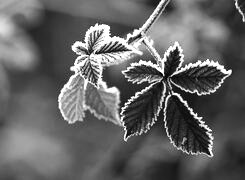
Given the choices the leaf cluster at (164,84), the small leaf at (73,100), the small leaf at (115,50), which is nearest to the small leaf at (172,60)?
the leaf cluster at (164,84)

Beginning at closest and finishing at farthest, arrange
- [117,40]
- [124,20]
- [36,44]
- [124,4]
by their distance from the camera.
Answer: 1. [117,40]
2. [124,4]
3. [124,20]
4. [36,44]

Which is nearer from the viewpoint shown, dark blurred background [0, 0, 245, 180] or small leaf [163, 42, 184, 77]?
small leaf [163, 42, 184, 77]

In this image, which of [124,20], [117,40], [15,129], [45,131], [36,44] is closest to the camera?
[117,40]

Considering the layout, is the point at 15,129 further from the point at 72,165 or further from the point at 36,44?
the point at 36,44

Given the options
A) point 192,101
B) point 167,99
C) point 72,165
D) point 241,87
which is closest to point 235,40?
point 241,87

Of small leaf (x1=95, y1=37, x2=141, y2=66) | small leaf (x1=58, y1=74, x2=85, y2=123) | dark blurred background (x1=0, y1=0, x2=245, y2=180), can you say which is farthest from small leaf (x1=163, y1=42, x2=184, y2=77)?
dark blurred background (x1=0, y1=0, x2=245, y2=180)

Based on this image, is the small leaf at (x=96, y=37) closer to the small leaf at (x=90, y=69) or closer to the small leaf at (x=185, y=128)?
the small leaf at (x=90, y=69)

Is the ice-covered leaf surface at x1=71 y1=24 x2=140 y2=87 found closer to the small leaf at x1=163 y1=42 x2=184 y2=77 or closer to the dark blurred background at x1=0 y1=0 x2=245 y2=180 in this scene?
the small leaf at x1=163 y1=42 x2=184 y2=77
